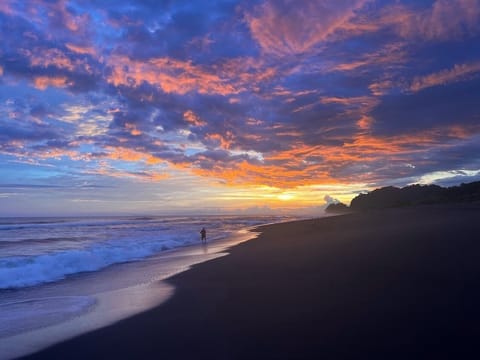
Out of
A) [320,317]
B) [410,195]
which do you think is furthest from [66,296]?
[410,195]

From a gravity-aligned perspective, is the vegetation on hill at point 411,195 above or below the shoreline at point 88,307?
above

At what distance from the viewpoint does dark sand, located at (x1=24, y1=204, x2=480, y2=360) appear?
471 cm

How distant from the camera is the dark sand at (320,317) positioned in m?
4.71

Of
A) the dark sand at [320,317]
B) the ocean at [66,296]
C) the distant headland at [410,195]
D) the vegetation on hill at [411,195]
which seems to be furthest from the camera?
the distant headland at [410,195]

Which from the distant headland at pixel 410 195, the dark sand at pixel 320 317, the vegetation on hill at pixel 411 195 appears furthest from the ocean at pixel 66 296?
the distant headland at pixel 410 195

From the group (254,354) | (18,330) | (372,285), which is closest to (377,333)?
(254,354)

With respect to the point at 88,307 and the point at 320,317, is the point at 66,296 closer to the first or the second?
the point at 88,307

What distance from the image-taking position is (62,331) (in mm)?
6508

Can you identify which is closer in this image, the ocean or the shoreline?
the shoreline

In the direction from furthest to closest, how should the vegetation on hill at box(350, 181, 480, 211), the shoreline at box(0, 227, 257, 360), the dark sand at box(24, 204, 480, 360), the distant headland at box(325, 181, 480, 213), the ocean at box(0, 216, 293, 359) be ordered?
the distant headland at box(325, 181, 480, 213), the vegetation on hill at box(350, 181, 480, 211), the ocean at box(0, 216, 293, 359), the shoreline at box(0, 227, 257, 360), the dark sand at box(24, 204, 480, 360)

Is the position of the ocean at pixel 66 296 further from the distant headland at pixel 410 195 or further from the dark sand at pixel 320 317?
the distant headland at pixel 410 195

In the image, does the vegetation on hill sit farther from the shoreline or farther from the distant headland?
the shoreline

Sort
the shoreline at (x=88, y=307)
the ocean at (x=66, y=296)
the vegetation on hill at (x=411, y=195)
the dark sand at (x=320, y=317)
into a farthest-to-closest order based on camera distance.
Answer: the vegetation on hill at (x=411, y=195), the ocean at (x=66, y=296), the shoreline at (x=88, y=307), the dark sand at (x=320, y=317)

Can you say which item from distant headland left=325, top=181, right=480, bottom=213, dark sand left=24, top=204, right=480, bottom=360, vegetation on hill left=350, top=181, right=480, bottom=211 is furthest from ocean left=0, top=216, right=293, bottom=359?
distant headland left=325, top=181, right=480, bottom=213
